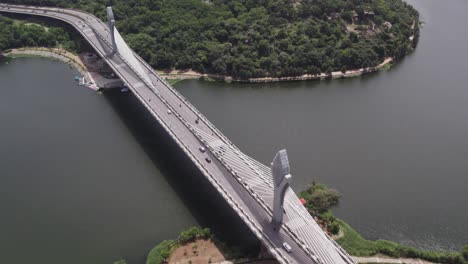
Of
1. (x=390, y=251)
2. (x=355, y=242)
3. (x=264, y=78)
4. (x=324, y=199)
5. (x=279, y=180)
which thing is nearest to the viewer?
(x=279, y=180)

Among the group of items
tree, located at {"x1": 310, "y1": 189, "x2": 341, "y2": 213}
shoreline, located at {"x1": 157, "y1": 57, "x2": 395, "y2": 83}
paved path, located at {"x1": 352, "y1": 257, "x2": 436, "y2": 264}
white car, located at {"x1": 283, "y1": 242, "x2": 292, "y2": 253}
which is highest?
shoreline, located at {"x1": 157, "y1": 57, "x2": 395, "y2": 83}

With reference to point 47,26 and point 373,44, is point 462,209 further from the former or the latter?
point 47,26

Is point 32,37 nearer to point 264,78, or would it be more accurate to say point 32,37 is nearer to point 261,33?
point 261,33

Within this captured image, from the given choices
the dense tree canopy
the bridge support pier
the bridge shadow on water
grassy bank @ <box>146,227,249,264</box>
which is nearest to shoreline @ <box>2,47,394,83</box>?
the dense tree canopy

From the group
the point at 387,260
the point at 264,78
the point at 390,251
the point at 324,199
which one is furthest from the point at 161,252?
the point at 264,78

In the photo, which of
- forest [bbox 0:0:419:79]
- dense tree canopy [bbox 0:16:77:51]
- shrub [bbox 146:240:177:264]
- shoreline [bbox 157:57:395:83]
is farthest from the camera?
dense tree canopy [bbox 0:16:77:51]

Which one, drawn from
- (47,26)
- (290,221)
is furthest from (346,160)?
(47,26)

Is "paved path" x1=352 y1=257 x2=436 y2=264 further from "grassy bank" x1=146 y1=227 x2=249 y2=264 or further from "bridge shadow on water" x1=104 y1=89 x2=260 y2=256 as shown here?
"grassy bank" x1=146 y1=227 x2=249 y2=264
